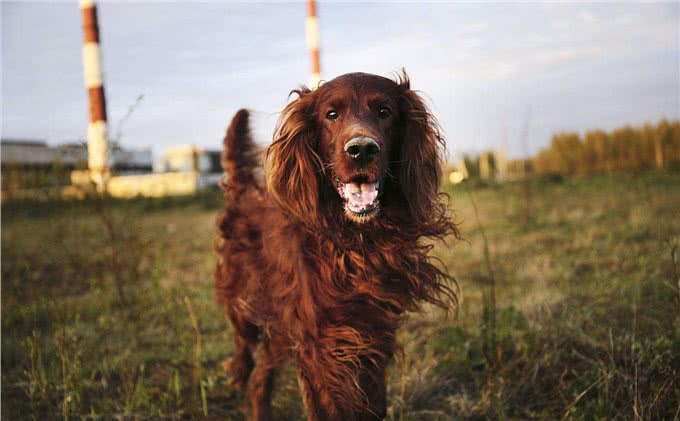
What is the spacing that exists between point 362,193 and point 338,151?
0.16m

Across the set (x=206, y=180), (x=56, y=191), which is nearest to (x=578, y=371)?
(x=56, y=191)

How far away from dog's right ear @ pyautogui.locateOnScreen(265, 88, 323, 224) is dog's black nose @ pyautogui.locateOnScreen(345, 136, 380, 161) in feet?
0.90

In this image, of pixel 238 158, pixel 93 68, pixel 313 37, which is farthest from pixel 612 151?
pixel 238 158

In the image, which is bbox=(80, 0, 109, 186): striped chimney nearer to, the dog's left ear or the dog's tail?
the dog's tail

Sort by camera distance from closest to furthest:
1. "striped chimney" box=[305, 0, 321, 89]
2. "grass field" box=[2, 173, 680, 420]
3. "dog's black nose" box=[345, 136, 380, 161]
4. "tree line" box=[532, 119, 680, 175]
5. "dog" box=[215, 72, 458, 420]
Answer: "dog's black nose" box=[345, 136, 380, 161]
"dog" box=[215, 72, 458, 420]
"grass field" box=[2, 173, 680, 420]
"striped chimney" box=[305, 0, 321, 89]
"tree line" box=[532, 119, 680, 175]

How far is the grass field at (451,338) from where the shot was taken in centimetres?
233

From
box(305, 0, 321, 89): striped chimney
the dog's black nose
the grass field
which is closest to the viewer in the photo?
the dog's black nose

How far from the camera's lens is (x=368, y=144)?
1689 mm

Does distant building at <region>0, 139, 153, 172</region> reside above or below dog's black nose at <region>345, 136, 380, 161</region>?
above

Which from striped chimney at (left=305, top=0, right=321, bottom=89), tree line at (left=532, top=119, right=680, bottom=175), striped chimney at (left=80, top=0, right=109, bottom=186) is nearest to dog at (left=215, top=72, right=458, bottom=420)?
striped chimney at (left=80, top=0, right=109, bottom=186)

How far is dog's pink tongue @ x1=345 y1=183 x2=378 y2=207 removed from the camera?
178 cm

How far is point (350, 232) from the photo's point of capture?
6.37 ft

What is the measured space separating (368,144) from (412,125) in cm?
41

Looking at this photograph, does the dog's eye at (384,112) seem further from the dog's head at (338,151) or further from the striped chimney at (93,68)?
the striped chimney at (93,68)
